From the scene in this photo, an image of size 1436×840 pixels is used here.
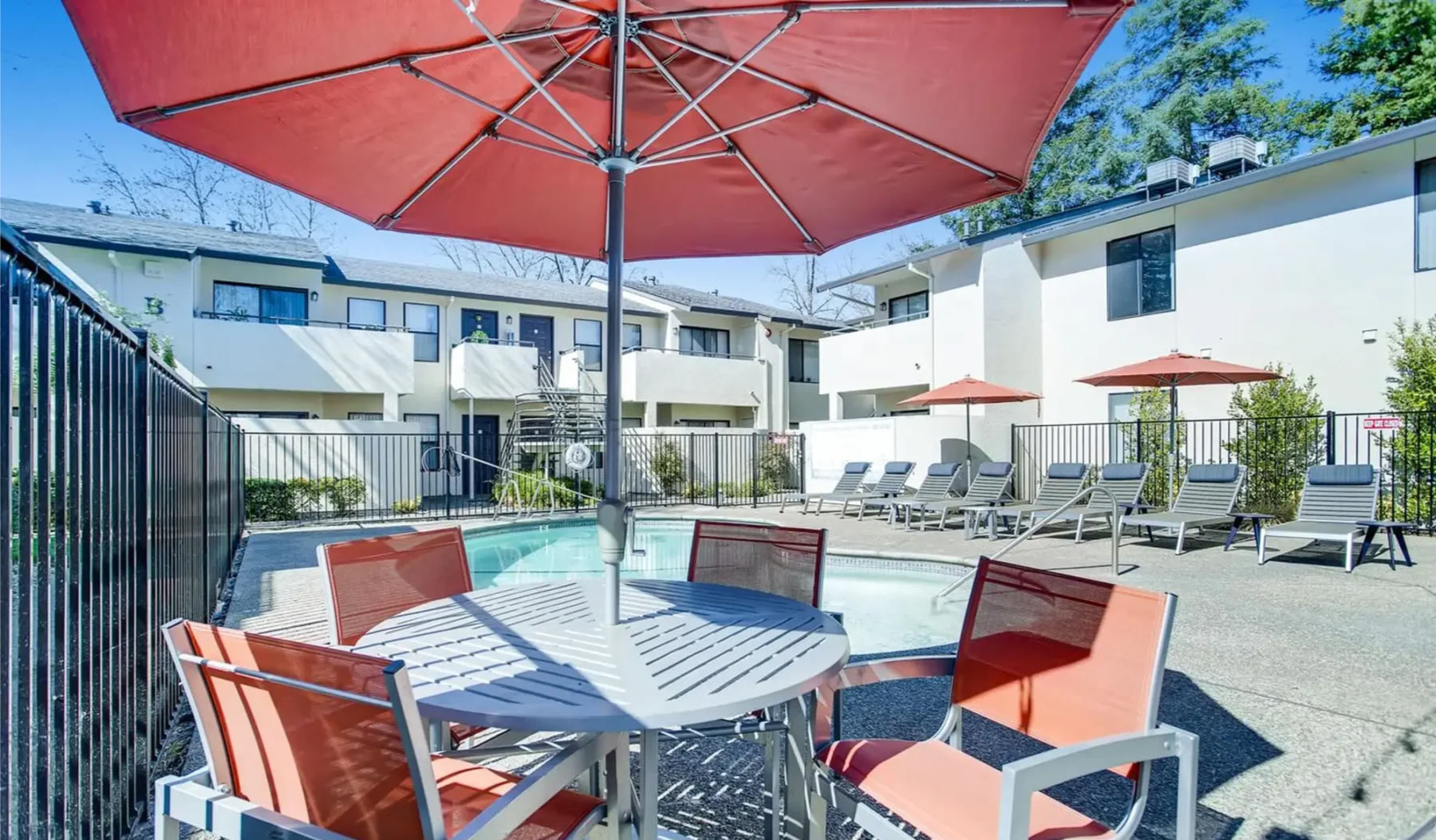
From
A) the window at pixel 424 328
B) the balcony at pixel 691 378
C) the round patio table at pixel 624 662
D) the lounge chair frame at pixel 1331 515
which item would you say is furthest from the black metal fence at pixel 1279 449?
the window at pixel 424 328

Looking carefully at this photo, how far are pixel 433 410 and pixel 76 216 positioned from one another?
8.28 metres

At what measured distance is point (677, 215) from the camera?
4.00 metres

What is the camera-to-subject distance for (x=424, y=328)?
1830 centimetres

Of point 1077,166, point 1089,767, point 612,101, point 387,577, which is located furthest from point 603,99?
point 1077,166

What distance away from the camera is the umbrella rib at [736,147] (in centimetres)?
282

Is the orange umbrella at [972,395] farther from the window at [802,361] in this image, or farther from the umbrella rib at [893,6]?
the window at [802,361]

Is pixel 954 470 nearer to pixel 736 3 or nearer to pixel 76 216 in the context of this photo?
pixel 736 3

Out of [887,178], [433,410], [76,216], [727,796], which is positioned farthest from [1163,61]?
[76,216]

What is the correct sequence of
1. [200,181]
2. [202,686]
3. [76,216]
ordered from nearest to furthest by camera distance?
[202,686], [76,216], [200,181]

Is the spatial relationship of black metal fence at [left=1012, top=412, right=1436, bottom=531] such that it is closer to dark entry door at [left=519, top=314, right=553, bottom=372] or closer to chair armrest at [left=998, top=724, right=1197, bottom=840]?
chair armrest at [left=998, top=724, right=1197, bottom=840]

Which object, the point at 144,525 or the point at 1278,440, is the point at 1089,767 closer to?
the point at 144,525

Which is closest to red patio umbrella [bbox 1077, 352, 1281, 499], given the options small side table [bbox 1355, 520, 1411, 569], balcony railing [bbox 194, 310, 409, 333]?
small side table [bbox 1355, 520, 1411, 569]

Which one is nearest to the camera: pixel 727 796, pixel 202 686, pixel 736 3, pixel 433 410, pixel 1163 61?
pixel 202 686

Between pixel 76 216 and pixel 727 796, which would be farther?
pixel 76 216
